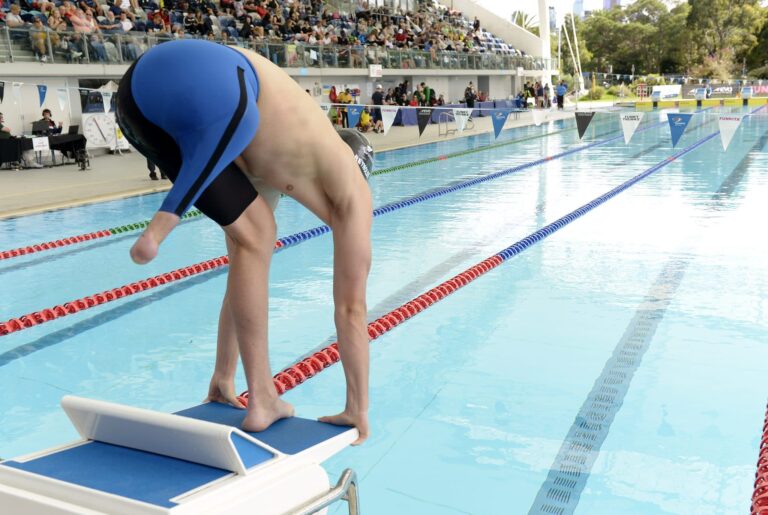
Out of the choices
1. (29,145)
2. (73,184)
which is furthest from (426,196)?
(29,145)

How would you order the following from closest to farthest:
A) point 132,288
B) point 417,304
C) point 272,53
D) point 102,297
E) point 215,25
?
point 417,304, point 102,297, point 132,288, point 215,25, point 272,53

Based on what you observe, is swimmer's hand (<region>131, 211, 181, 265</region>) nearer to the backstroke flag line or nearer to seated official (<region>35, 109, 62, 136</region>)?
the backstroke flag line

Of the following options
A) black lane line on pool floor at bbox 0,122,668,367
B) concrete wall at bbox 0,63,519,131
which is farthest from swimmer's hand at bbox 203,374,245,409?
concrete wall at bbox 0,63,519,131

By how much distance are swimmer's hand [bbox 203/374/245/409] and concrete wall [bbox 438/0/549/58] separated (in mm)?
33109

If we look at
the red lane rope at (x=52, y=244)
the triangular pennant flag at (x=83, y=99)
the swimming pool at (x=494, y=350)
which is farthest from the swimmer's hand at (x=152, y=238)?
the triangular pennant flag at (x=83, y=99)

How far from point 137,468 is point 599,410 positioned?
1.96 m

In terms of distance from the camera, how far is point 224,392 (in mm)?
2090

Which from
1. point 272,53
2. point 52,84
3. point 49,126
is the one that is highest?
point 272,53

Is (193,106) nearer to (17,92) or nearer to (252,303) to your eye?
(252,303)

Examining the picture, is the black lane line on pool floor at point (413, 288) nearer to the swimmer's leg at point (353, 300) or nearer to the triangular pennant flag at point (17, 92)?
the swimmer's leg at point (353, 300)

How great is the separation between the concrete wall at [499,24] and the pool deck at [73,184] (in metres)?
21.7

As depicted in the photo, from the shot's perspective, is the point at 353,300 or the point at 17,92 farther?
the point at 17,92

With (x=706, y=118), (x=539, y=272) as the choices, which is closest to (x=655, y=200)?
(x=539, y=272)

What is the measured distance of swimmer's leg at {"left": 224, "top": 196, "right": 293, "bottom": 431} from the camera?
183 centimetres
